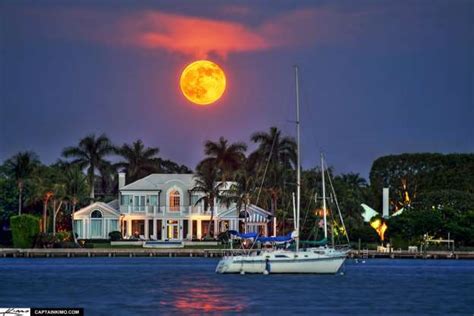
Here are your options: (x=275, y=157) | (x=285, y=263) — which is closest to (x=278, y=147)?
(x=275, y=157)

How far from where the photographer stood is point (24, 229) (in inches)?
5728

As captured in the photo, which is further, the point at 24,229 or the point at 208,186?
the point at 208,186

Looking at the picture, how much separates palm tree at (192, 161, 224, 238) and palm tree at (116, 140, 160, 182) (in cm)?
2684

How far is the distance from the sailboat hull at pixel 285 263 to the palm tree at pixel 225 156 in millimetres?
55110

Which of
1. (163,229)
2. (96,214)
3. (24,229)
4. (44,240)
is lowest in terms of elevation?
(44,240)

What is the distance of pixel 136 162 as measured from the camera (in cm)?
18762

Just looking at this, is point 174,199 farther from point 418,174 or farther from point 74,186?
point 418,174

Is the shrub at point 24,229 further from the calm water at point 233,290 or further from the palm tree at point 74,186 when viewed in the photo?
the calm water at point 233,290

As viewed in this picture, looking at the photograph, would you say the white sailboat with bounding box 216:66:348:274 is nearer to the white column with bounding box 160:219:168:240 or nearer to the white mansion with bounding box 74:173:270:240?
the white mansion with bounding box 74:173:270:240

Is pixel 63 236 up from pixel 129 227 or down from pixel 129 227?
down

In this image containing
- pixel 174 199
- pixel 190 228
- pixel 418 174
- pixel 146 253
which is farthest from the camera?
pixel 418 174

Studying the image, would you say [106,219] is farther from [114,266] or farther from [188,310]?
[188,310]

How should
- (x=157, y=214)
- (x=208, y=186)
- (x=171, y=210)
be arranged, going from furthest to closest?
(x=171, y=210) < (x=157, y=214) < (x=208, y=186)

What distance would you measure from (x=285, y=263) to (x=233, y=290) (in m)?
9.77
